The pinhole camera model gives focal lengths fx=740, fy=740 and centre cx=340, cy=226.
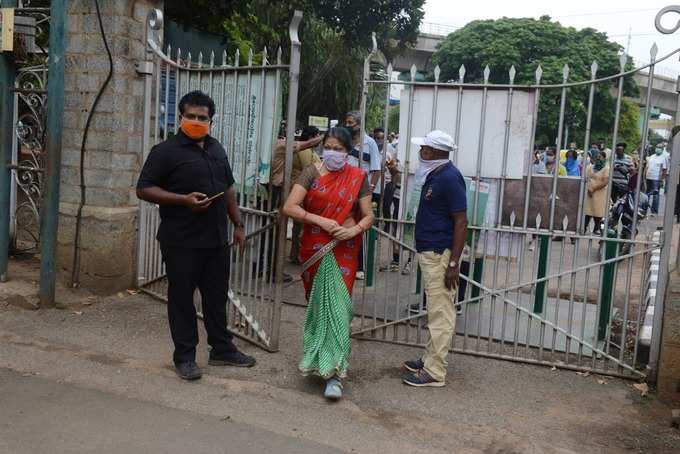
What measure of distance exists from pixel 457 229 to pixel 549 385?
125 cm

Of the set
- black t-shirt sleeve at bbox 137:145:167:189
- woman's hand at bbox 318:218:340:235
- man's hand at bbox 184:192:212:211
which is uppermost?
black t-shirt sleeve at bbox 137:145:167:189

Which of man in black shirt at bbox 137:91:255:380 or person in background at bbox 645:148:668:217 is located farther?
person in background at bbox 645:148:668:217

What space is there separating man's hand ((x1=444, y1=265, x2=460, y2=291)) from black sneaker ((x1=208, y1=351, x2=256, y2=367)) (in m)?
1.38

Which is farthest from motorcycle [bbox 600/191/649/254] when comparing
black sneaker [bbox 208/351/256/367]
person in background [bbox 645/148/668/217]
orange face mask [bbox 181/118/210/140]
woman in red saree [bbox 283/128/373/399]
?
person in background [bbox 645/148/668/217]

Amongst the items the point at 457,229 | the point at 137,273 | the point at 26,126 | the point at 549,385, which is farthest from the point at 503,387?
the point at 26,126

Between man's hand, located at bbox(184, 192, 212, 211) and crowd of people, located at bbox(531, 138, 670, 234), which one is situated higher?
crowd of people, located at bbox(531, 138, 670, 234)

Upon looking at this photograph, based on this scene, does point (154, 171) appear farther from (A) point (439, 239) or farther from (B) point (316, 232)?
(A) point (439, 239)

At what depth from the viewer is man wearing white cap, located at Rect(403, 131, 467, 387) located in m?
4.52

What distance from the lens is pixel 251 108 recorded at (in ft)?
17.1

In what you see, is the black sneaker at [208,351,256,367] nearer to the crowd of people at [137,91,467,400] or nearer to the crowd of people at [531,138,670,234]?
the crowd of people at [137,91,467,400]

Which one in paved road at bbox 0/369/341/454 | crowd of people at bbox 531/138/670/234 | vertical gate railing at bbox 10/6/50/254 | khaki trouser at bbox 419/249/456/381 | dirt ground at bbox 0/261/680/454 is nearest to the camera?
paved road at bbox 0/369/341/454

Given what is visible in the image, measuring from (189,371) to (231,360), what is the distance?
39 cm

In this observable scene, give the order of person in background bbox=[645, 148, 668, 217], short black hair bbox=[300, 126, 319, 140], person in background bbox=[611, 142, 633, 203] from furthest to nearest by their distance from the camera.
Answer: person in background bbox=[645, 148, 668, 217] → person in background bbox=[611, 142, 633, 203] → short black hair bbox=[300, 126, 319, 140]

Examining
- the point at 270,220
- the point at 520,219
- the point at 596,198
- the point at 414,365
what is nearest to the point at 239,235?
the point at 270,220
